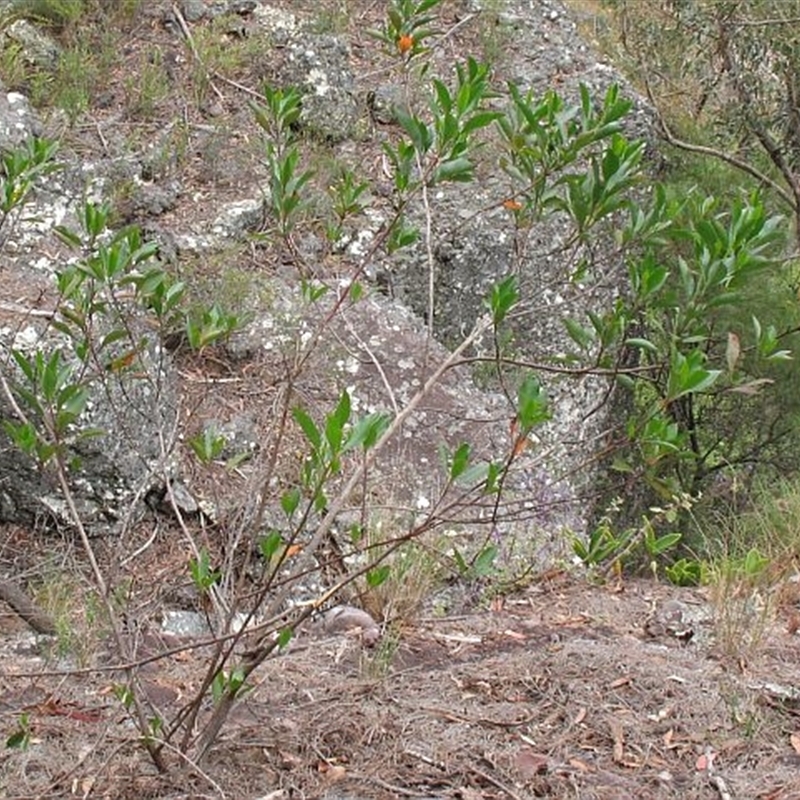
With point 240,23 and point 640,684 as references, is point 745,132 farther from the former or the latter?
point 640,684

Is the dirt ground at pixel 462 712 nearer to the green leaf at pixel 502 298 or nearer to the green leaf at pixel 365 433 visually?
the green leaf at pixel 365 433

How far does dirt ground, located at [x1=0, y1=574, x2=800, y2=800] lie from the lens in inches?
122

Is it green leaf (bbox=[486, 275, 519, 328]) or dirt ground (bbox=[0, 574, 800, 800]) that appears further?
dirt ground (bbox=[0, 574, 800, 800])

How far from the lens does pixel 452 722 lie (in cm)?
341

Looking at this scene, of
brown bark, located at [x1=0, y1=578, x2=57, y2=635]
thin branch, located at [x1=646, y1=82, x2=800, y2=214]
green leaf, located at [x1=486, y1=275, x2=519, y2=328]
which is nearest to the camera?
green leaf, located at [x1=486, y1=275, x2=519, y2=328]

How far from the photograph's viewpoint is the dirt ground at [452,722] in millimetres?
3090

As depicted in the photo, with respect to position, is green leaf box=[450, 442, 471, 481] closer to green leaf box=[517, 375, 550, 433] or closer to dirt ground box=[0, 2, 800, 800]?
green leaf box=[517, 375, 550, 433]

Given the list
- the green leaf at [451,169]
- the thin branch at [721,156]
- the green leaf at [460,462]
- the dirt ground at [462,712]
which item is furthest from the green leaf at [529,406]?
the thin branch at [721,156]

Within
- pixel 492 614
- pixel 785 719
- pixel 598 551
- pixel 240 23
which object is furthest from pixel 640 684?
pixel 240 23

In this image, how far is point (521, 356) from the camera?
7465mm

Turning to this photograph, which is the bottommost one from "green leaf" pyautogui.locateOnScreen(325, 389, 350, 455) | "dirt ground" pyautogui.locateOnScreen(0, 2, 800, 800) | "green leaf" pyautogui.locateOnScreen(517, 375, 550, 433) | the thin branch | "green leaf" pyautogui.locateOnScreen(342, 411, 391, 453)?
"dirt ground" pyautogui.locateOnScreen(0, 2, 800, 800)

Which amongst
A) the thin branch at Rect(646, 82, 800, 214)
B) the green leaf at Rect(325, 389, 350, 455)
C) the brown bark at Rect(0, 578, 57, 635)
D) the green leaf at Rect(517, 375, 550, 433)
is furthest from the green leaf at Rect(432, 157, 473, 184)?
the thin branch at Rect(646, 82, 800, 214)

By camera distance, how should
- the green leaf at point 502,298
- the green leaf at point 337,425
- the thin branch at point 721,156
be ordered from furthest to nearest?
the thin branch at point 721,156 < the green leaf at point 502,298 < the green leaf at point 337,425

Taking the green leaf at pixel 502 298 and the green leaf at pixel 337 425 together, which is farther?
the green leaf at pixel 502 298
